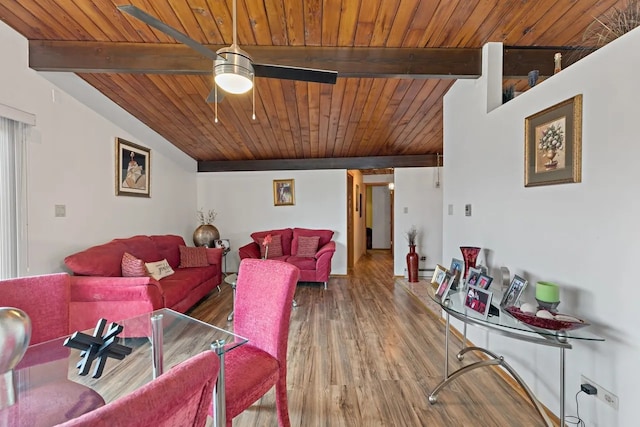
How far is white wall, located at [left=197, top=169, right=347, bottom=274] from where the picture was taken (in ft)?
18.5

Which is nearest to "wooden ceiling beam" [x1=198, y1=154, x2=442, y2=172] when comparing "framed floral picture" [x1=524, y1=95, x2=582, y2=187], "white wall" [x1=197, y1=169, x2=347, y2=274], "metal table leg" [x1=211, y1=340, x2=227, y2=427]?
"white wall" [x1=197, y1=169, x2=347, y2=274]

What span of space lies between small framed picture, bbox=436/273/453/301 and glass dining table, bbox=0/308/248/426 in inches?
53.3

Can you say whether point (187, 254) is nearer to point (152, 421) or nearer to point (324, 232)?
point (324, 232)

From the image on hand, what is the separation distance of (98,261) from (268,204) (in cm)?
331

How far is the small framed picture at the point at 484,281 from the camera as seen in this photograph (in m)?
1.87

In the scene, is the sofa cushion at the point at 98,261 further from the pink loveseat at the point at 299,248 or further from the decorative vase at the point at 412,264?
the decorative vase at the point at 412,264

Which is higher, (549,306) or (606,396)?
(549,306)


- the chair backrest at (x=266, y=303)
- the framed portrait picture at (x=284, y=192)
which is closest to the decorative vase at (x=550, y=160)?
the chair backrest at (x=266, y=303)

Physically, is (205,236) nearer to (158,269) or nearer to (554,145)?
(158,269)

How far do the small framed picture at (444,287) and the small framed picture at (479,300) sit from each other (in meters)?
0.13

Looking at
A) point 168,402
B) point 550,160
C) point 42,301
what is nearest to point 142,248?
point 42,301

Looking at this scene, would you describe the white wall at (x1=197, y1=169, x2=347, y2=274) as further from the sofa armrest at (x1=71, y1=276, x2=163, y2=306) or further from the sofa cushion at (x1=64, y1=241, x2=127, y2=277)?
the sofa armrest at (x1=71, y1=276, x2=163, y2=306)

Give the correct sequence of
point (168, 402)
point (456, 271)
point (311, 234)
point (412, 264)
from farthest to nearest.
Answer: point (311, 234) < point (412, 264) < point (456, 271) < point (168, 402)

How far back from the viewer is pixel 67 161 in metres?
2.80
